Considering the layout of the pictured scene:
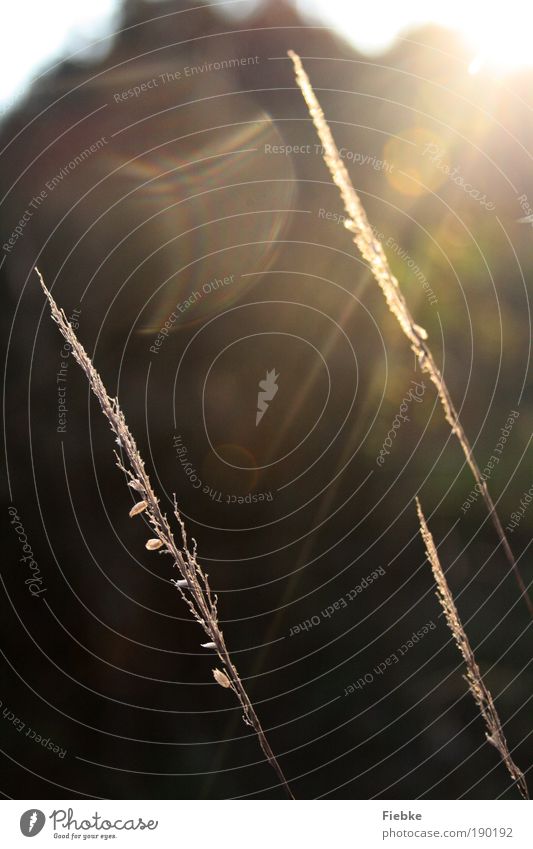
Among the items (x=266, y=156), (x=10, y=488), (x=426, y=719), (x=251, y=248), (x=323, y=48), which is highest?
(x=323, y=48)

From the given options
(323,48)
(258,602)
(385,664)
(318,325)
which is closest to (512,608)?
(385,664)

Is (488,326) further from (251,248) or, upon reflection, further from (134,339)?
(134,339)

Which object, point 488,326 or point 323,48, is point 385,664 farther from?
point 323,48
